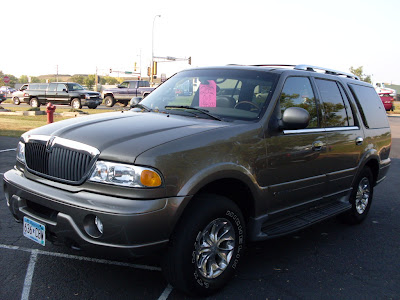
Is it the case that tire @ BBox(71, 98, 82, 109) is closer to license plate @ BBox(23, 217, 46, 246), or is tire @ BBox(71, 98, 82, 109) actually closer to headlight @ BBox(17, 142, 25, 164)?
headlight @ BBox(17, 142, 25, 164)

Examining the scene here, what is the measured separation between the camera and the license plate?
3.00m

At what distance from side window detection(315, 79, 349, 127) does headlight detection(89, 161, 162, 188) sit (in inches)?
96.7

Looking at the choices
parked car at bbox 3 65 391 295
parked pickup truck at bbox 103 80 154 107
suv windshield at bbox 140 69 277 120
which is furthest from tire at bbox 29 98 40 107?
suv windshield at bbox 140 69 277 120

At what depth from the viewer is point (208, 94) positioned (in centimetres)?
404

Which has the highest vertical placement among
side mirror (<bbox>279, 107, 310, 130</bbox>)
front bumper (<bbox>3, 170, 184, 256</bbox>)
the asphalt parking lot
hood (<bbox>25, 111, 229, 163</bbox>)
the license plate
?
side mirror (<bbox>279, 107, 310, 130</bbox>)

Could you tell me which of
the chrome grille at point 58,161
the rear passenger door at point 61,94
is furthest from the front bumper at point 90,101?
the chrome grille at point 58,161

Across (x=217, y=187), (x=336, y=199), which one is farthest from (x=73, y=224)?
(x=336, y=199)

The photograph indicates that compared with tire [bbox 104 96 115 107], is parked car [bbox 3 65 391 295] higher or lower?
higher

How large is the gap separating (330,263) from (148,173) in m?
2.32

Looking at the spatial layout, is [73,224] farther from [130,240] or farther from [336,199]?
[336,199]

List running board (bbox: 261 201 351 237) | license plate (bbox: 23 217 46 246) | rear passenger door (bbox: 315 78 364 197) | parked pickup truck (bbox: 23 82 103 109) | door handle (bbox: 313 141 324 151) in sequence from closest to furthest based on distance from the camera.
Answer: license plate (bbox: 23 217 46 246) → running board (bbox: 261 201 351 237) → door handle (bbox: 313 141 324 151) → rear passenger door (bbox: 315 78 364 197) → parked pickup truck (bbox: 23 82 103 109)

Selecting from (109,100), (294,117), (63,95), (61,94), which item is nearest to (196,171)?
(294,117)

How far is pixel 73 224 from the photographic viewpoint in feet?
9.08

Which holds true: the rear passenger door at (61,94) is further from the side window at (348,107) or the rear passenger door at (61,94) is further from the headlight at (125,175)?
the headlight at (125,175)
